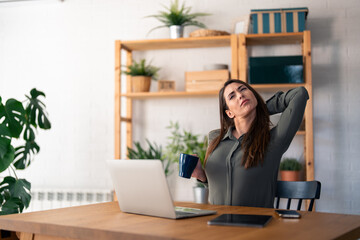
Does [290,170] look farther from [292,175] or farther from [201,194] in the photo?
[201,194]

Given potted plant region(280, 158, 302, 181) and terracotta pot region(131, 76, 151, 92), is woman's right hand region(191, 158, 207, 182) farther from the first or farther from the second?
terracotta pot region(131, 76, 151, 92)

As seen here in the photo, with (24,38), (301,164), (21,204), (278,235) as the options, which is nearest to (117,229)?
(278,235)

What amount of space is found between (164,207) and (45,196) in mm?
2752

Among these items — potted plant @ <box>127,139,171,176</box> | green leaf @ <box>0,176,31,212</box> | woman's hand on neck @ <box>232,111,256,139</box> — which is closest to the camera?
woman's hand on neck @ <box>232,111,256,139</box>

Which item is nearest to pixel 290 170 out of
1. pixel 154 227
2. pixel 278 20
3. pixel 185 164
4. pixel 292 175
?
pixel 292 175

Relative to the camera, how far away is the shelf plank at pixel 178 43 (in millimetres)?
3403

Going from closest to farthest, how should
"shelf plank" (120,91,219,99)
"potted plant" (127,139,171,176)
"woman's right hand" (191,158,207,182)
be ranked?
"woman's right hand" (191,158,207,182), "shelf plank" (120,91,219,99), "potted plant" (127,139,171,176)

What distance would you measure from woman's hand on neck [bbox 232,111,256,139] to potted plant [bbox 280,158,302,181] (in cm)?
125

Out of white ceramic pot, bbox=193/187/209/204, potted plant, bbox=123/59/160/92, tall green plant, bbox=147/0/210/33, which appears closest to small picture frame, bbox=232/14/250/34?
tall green plant, bbox=147/0/210/33

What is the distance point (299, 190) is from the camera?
191 centimetres

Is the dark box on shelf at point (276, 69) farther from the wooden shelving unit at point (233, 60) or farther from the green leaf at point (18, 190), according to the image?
the green leaf at point (18, 190)

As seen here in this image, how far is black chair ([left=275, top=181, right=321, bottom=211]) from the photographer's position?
1.86 metres

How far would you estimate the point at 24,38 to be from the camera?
13.6ft

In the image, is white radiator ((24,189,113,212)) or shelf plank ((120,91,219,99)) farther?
white radiator ((24,189,113,212))
